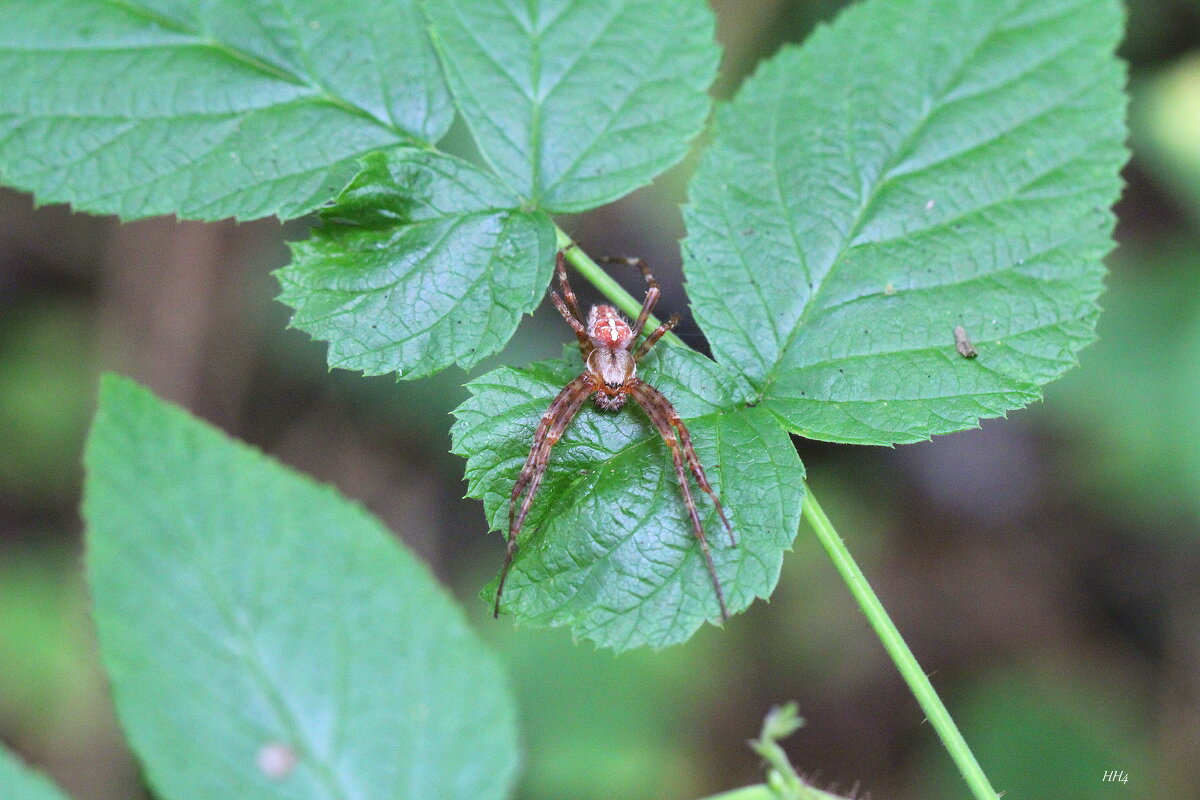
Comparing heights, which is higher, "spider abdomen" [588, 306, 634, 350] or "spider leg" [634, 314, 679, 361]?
"spider abdomen" [588, 306, 634, 350]

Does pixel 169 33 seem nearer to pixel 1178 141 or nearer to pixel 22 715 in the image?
pixel 22 715

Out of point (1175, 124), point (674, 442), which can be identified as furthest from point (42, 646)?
point (1175, 124)

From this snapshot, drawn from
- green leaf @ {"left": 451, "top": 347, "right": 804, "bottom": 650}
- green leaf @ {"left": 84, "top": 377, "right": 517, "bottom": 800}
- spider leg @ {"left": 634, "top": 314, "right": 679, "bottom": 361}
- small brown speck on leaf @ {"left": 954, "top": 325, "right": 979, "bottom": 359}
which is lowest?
green leaf @ {"left": 84, "top": 377, "right": 517, "bottom": 800}

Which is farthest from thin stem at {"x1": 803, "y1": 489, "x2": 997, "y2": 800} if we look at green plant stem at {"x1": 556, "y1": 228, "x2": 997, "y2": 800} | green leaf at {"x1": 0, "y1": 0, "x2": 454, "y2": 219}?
green leaf at {"x1": 0, "y1": 0, "x2": 454, "y2": 219}

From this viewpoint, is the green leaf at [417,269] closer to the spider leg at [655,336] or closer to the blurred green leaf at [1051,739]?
the spider leg at [655,336]

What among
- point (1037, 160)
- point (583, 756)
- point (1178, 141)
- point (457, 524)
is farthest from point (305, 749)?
point (1178, 141)

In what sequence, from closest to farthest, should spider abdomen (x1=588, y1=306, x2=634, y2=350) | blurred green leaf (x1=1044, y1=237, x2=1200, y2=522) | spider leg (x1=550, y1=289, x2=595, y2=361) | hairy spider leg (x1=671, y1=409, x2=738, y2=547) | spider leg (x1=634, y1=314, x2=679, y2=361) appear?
hairy spider leg (x1=671, y1=409, x2=738, y2=547) < spider leg (x1=634, y1=314, x2=679, y2=361) < spider abdomen (x1=588, y1=306, x2=634, y2=350) < spider leg (x1=550, y1=289, x2=595, y2=361) < blurred green leaf (x1=1044, y1=237, x2=1200, y2=522)

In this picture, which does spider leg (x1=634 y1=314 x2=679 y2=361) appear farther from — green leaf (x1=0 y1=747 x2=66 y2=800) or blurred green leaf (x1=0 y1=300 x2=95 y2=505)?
blurred green leaf (x1=0 y1=300 x2=95 y2=505)

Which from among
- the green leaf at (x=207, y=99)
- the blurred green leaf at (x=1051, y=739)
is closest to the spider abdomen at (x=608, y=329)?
the green leaf at (x=207, y=99)
